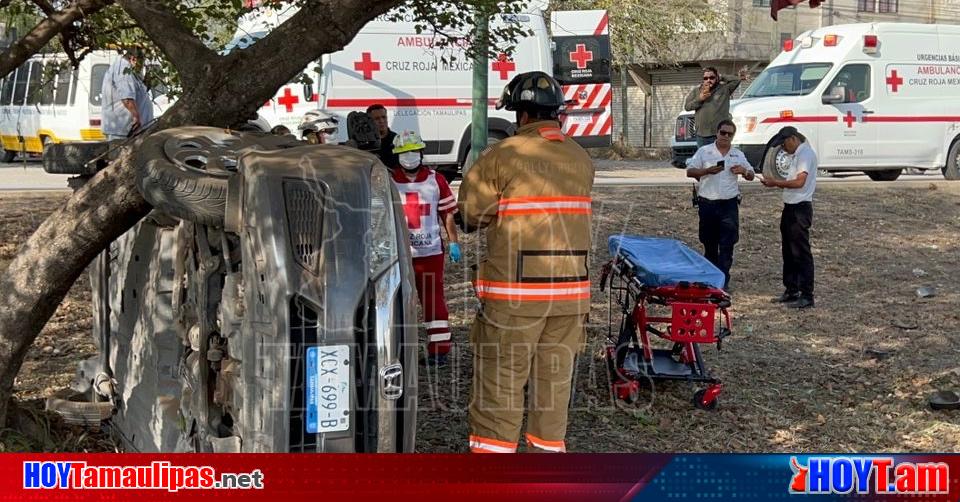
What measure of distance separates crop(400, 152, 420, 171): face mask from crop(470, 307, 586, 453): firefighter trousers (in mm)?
2371

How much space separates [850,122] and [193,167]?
14336mm

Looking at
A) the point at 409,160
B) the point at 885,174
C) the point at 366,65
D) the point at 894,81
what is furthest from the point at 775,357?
the point at 885,174

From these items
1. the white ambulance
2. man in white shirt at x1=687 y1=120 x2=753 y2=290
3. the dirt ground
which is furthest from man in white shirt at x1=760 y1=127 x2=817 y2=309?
the white ambulance

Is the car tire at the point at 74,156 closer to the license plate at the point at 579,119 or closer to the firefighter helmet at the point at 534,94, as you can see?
the firefighter helmet at the point at 534,94

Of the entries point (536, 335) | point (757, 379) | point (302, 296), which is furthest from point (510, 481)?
point (757, 379)

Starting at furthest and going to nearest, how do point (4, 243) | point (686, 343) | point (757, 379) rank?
1. point (4, 243)
2. point (757, 379)
3. point (686, 343)

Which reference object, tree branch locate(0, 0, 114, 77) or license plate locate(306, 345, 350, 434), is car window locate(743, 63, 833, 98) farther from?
license plate locate(306, 345, 350, 434)

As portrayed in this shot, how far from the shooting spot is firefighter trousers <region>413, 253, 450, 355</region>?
6.91 metres

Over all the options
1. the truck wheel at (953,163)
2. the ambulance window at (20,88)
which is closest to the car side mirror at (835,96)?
the truck wheel at (953,163)

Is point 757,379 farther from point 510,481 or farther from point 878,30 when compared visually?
point 878,30

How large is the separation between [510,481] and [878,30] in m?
15.4

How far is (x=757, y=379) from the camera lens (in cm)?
706

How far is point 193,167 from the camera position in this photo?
3.76 m

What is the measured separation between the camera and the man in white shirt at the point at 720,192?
29.4ft
